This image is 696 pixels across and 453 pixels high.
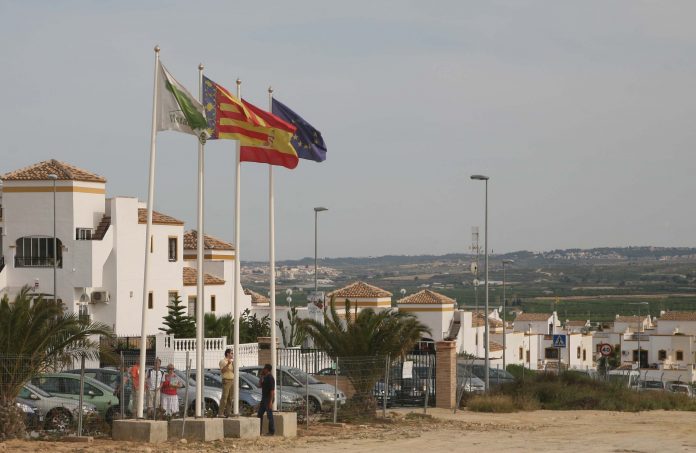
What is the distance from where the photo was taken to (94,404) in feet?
94.9

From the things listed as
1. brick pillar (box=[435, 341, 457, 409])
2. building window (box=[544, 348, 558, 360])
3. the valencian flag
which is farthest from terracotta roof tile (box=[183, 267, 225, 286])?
building window (box=[544, 348, 558, 360])

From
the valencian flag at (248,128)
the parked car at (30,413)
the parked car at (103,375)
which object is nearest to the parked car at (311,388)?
the parked car at (103,375)

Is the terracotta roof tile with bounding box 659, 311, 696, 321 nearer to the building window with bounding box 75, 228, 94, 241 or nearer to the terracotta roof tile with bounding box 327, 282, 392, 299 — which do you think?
the terracotta roof tile with bounding box 327, 282, 392, 299

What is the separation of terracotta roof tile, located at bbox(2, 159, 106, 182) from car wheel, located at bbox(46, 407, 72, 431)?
2824 centimetres

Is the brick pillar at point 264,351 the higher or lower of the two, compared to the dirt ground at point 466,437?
higher

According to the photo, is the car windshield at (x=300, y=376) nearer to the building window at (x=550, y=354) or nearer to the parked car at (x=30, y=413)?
the parked car at (x=30, y=413)

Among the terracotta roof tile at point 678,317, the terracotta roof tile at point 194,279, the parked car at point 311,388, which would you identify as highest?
the terracotta roof tile at point 194,279

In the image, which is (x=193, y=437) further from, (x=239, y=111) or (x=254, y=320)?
(x=254, y=320)

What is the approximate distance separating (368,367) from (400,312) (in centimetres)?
286

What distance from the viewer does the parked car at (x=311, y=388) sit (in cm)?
3359

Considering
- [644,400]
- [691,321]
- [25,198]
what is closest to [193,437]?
[644,400]

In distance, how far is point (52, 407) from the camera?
27.6 m

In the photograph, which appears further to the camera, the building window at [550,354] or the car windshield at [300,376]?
the building window at [550,354]

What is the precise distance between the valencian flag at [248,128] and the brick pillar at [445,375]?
43.3 ft
